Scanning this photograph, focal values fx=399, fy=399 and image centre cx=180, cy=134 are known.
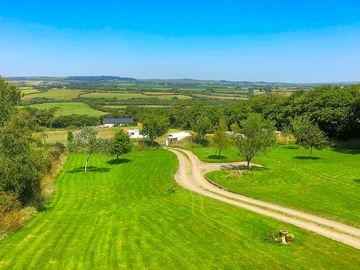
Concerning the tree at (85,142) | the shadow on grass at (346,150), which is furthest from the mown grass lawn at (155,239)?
the shadow on grass at (346,150)

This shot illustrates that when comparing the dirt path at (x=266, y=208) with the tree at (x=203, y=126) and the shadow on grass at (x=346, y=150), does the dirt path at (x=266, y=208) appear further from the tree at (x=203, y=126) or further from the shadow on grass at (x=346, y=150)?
the tree at (x=203, y=126)

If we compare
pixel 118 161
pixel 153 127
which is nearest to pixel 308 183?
pixel 118 161

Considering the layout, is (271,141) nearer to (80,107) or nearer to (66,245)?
(66,245)

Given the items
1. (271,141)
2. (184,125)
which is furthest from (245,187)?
(184,125)

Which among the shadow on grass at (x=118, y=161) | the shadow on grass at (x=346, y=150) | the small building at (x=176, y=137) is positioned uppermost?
the shadow on grass at (x=346, y=150)

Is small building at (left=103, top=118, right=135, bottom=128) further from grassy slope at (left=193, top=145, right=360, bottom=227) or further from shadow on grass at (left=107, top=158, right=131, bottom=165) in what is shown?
grassy slope at (left=193, top=145, right=360, bottom=227)

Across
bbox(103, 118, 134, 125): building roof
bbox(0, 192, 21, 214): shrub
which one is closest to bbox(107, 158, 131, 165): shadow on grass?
bbox(0, 192, 21, 214): shrub

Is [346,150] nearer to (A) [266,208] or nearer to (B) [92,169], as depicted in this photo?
(A) [266,208]
